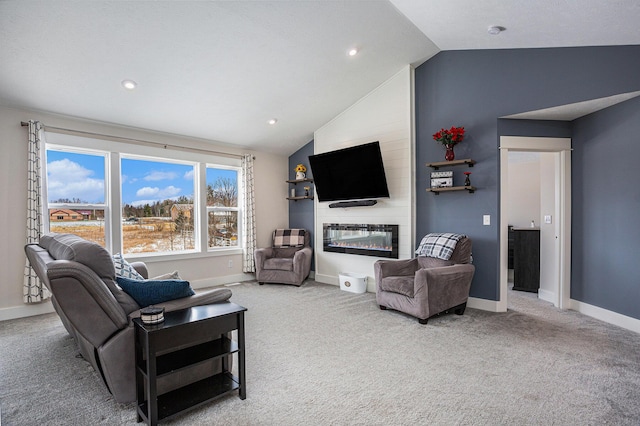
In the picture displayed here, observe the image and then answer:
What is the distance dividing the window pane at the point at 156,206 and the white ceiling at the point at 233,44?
0.74 meters

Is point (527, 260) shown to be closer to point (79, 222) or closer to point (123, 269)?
point (123, 269)

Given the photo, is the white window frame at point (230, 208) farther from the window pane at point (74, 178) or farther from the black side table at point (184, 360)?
the black side table at point (184, 360)

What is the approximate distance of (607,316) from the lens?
3.57m

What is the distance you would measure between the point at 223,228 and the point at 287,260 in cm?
129

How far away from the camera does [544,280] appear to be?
15.1 feet

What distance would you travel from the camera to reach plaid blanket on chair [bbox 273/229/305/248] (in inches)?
233

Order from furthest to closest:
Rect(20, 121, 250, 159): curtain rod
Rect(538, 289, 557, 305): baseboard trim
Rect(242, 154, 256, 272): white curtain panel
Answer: Rect(242, 154, 256, 272): white curtain panel → Rect(538, 289, 557, 305): baseboard trim → Rect(20, 121, 250, 159): curtain rod

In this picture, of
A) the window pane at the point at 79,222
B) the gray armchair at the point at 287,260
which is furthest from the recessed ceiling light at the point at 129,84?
the gray armchair at the point at 287,260

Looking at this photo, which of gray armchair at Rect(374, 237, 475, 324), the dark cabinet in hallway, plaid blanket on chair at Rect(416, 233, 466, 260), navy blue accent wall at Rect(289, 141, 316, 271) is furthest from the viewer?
navy blue accent wall at Rect(289, 141, 316, 271)

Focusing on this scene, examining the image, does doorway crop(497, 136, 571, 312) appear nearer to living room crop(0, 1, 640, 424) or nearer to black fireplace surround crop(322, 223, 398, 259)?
living room crop(0, 1, 640, 424)

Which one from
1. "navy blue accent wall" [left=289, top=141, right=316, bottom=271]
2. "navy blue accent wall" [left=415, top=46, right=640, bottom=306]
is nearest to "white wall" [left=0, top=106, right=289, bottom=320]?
"navy blue accent wall" [left=289, top=141, right=316, bottom=271]

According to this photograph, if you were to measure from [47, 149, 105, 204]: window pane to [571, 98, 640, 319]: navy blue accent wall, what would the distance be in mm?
6049

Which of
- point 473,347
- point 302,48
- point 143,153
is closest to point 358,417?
point 473,347

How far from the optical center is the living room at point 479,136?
3.38 metres
